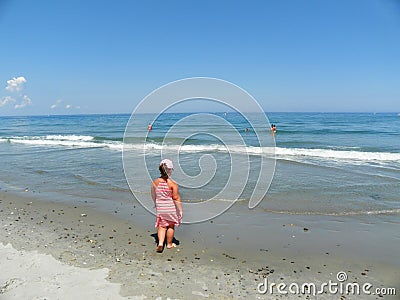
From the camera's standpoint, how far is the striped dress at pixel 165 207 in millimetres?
5695

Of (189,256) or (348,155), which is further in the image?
(348,155)

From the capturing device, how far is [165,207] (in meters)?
5.73

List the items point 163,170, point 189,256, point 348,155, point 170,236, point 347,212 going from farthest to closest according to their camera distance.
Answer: point 348,155, point 347,212, point 170,236, point 163,170, point 189,256

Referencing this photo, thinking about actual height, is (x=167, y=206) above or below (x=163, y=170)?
below

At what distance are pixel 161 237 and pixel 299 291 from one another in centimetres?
250

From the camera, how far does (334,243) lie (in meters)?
5.89

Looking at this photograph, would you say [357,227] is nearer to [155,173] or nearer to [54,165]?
[155,173]

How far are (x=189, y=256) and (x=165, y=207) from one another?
994 mm

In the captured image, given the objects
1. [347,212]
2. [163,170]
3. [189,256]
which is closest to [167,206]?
[163,170]

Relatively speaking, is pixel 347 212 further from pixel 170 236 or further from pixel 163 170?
pixel 163 170

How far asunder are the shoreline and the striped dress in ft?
1.65

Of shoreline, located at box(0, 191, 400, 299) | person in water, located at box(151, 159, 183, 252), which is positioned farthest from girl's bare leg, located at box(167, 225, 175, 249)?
shoreline, located at box(0, 191, 400, 299)

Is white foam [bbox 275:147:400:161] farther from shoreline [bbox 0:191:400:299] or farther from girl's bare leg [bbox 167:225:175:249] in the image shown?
girl's bare leg [bbox 167:225:175:249]

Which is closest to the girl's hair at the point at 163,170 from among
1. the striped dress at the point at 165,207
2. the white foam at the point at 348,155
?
the striped dress at the point at 165,207
